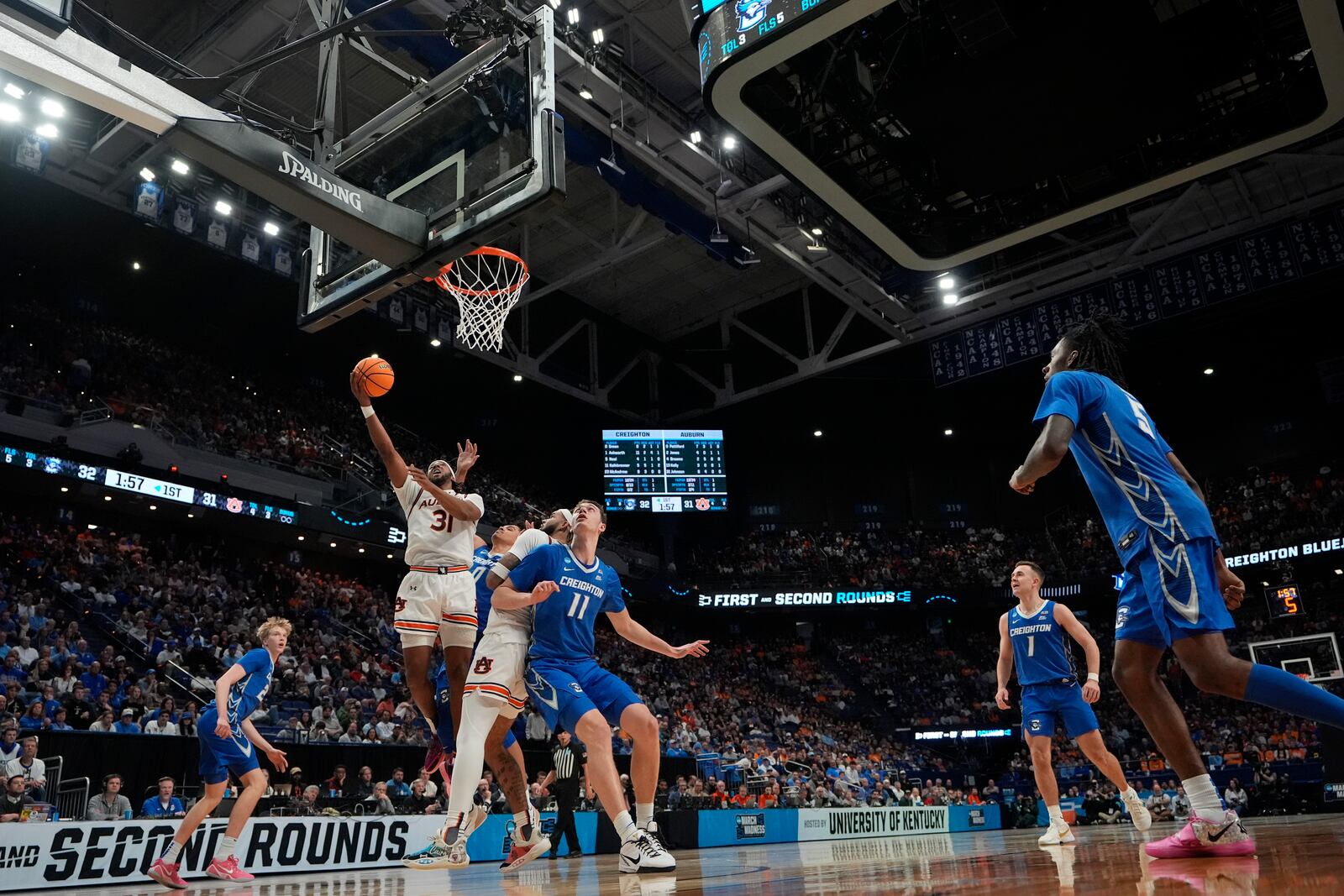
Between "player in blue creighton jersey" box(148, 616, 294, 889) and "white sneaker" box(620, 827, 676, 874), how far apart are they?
346cm

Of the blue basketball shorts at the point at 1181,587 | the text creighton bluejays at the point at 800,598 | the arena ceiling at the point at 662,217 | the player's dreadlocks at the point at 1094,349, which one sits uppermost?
the arena ceiling at the point at 662,217

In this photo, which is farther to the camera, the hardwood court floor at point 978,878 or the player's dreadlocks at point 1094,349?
the player's dreadlocks at point 1094,349

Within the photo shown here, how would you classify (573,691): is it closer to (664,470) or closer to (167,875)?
(167,875)

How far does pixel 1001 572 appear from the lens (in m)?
29.6

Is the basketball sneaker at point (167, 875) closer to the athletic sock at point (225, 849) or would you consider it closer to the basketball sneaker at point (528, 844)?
the athletic sock at point (225, 849)

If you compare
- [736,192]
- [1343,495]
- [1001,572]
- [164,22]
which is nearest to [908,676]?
[1001,572]

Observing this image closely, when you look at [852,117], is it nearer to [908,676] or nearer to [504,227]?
[504,227]

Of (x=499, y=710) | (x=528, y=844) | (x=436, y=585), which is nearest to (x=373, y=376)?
(x=436, y=585)

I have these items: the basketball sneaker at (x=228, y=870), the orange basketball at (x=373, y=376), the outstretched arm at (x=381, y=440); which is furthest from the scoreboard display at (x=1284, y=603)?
the orange basketball at (x=373, y=376)

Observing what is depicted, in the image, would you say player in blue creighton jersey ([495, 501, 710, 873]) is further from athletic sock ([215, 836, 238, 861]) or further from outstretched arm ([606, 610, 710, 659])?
athletic sock ([215, 836, 238, 861])

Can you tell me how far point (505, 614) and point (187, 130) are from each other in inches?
144

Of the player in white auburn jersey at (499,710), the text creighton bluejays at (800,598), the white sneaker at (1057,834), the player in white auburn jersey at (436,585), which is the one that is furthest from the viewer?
the text creighton bluejays at (800,598)

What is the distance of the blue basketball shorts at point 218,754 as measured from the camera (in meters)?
6.72

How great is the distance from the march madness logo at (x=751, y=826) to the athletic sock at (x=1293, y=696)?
12.4m
